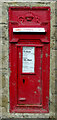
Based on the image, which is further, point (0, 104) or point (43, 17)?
point (0, 104)

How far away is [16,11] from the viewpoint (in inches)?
103

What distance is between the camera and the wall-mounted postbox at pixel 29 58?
2584 mm

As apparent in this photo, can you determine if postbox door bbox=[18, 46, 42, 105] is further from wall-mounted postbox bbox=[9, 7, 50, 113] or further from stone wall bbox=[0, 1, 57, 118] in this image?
stone wall bbox=[0, 1, 57, 118]

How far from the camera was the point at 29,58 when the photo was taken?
2.65 m

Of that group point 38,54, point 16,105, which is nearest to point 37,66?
point 38,54

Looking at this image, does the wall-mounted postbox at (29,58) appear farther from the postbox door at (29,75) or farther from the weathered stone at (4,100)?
the weathered stone at (4,100)

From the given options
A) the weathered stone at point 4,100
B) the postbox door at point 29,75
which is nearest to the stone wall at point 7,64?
the weathered stone at point 4,100

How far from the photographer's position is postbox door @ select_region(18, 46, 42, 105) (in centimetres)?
264

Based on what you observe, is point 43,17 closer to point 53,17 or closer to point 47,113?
point 53,17

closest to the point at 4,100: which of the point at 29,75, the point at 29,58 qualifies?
the point at 29,75

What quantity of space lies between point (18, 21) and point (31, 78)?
113cm

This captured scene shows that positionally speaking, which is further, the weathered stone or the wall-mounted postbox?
the weathered stone

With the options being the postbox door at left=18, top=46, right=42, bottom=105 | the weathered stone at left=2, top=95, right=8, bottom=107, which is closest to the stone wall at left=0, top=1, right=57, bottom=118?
the weathered stone at left=2, top=95, right=8, bottom=107

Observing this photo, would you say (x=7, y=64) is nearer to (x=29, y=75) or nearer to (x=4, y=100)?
(x=29, y=75)
